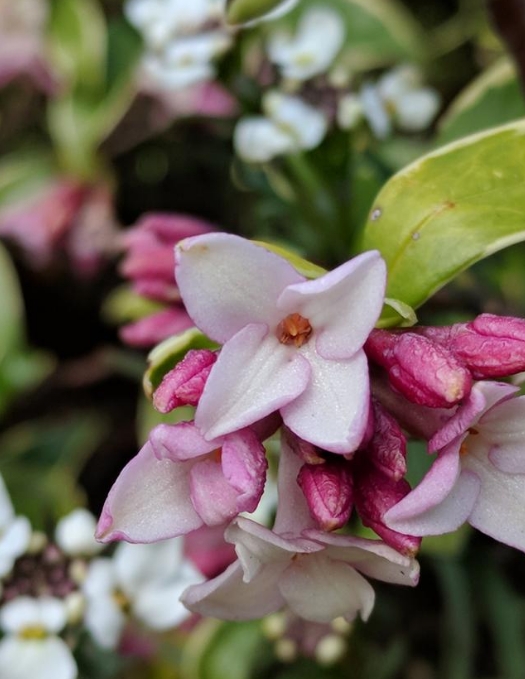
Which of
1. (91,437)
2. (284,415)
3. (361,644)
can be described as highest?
(284,415)

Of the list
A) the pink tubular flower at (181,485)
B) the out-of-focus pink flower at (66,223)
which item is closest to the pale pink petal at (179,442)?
the pink tubular flower at (181,485)

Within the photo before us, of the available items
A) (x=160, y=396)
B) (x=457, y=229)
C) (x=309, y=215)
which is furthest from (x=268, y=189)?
(x=160, y=396)

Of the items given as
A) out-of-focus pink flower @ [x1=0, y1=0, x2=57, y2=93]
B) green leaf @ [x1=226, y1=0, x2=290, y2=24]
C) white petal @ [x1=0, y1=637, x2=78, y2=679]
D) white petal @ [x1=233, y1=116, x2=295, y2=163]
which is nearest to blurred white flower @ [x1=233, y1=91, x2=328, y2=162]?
white petal @ [x1=233, y1=116, x2=295, y2=163]

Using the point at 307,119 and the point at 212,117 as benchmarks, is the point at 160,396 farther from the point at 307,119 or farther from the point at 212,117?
the point at 212,117

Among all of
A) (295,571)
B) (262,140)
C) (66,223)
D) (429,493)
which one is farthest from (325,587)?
(66,223)

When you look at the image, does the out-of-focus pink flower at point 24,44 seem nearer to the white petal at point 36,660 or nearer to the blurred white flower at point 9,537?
the blurred white flower at point 9,537

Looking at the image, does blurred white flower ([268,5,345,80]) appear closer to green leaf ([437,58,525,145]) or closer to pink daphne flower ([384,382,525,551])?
green leaf ([437,58,525,145])
